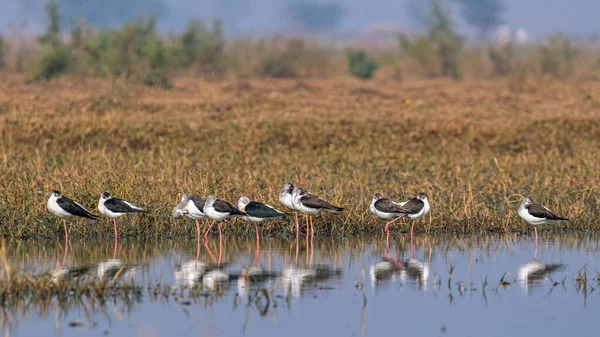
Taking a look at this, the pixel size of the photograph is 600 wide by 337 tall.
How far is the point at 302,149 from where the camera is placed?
21.5m

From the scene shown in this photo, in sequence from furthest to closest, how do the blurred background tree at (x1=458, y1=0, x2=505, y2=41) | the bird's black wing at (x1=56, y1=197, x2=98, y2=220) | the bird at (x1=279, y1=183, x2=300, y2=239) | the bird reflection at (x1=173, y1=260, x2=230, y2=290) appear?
the blurred background tree at (x1=458, y1=0, x2=505, y2=41), the bird at (x1=279, y1=183, x2=300, y2=239), the bird's black wing at (x1=56, y1=197, x2=98, y2=220), the bird reflection at (x1=173, y1=260, x2=230, y2=290)

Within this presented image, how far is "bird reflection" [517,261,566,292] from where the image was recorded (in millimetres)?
10742

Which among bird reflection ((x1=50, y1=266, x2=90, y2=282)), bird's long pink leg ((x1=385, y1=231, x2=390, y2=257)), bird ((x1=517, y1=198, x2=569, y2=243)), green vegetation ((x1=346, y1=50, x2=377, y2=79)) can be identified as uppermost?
green vegetation ((x1=346, y1=50, x2=377, y2=79))

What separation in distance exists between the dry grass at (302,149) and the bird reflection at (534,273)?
258 cm

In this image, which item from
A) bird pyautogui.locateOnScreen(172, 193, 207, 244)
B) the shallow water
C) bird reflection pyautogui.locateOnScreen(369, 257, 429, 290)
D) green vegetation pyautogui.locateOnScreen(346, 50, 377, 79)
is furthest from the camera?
green vegetation pyautogui.locateOnScreen(346, 50, 377, 79)

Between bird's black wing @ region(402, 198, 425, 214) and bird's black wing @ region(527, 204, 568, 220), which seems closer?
bird's black wing @ region(527, 204, 568, 220)

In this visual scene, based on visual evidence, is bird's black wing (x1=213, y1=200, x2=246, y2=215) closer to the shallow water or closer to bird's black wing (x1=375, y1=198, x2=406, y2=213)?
the shallow water

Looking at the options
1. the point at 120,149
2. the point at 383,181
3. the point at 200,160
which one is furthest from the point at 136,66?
the point at 383,181

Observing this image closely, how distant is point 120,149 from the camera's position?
68.6ft

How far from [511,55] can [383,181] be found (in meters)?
27.3

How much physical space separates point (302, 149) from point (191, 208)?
28.2ft

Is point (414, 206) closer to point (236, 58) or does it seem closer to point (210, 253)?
point (210, 253)

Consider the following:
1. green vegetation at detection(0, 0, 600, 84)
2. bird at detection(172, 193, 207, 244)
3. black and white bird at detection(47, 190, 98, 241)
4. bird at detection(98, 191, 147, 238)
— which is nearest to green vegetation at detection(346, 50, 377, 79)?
green vegetation at detection(0, 0, 600, 84)

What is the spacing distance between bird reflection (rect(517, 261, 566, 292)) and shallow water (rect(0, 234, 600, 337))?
1 cm
